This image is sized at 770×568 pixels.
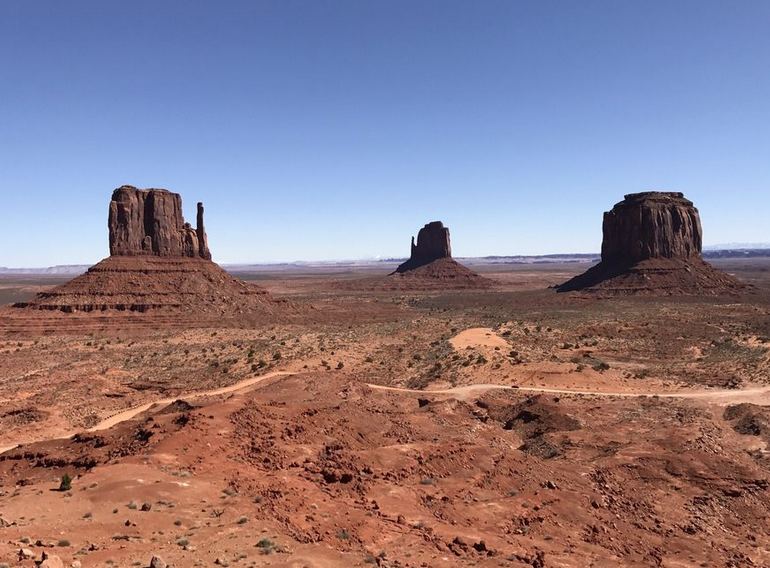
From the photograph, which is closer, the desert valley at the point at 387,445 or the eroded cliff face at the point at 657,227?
the desert valley at the point at 387,445

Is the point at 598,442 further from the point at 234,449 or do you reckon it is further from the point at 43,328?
the point at 43,328

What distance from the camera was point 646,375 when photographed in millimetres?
39094

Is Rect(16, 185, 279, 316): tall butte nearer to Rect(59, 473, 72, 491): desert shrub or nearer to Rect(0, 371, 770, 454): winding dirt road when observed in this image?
Rect(0, 371, 770, 454): winding dirt road

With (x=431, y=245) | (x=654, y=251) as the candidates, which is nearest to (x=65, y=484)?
(x=654, y=251)

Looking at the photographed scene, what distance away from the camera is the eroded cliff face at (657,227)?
109 m

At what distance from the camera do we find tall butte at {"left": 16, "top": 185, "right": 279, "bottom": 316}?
7175 cm

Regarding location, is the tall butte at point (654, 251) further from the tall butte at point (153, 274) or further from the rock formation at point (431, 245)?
the tall butte at point (153, 274)

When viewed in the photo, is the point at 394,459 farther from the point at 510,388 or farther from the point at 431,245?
the point at 431,245

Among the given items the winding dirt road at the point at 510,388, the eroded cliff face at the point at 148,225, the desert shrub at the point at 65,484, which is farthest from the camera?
the eroded cliff face at the point at 148,225

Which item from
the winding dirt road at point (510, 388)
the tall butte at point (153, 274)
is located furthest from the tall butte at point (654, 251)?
the winding dirt road at point (510, 388)

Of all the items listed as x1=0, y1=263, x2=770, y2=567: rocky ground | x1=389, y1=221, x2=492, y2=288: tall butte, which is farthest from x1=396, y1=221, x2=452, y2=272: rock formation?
x1=0, y1=263, x2=770, y2=567: rocky ground

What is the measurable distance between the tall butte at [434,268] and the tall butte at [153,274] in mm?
78256

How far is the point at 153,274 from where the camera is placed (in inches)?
3031

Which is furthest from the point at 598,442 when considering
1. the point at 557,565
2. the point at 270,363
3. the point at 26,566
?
the point at 270,363
